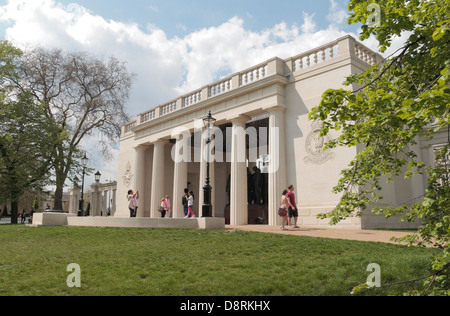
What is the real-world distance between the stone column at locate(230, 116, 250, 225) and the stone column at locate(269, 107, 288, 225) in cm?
222

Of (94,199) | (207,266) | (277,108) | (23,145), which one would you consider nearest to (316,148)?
(277,108)

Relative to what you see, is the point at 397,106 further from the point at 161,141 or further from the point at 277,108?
the point at 161,141

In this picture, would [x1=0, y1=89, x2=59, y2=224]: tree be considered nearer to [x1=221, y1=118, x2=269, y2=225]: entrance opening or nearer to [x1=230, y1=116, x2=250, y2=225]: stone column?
[x1=221, y1=118, x2=269, y2=225]: entrance opening

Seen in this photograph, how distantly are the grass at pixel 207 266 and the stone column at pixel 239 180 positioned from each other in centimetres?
934

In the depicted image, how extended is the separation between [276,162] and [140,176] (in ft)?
53.8

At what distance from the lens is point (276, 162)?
20438 millimetres

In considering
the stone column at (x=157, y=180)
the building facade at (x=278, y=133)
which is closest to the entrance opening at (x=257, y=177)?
the building facade at (x=278, y=133)

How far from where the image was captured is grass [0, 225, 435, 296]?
6.43 metres

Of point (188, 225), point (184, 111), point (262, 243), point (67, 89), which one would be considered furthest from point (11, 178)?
point (262, 243)

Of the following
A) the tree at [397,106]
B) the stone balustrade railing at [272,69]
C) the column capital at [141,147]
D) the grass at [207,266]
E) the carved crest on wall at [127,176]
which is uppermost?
the stone balustrade railing at [272,69]

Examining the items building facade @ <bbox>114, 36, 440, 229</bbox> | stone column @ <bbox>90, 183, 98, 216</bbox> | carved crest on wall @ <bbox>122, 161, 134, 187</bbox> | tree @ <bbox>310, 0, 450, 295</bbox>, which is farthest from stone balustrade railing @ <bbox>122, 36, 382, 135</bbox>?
stone column @ <bbox>90, 183, 98, 216</bbox>

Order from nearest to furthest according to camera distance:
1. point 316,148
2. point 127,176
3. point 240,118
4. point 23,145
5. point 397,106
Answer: point 397,106 → point 316,148 → point 240,118 → point 23,145 → point 127,176

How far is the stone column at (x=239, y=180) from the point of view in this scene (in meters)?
21.9

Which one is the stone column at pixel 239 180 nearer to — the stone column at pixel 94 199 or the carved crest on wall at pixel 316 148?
the carved crest on wall at pixel 316 148
